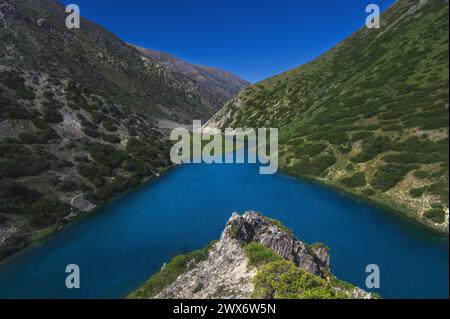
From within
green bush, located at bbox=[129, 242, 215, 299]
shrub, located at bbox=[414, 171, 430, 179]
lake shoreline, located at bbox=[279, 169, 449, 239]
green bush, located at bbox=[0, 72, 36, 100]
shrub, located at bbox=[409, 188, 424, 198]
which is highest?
green bush, located at bbox=[0, 72, 36, 100]

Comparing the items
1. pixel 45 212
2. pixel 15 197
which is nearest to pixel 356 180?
pixel 45 212

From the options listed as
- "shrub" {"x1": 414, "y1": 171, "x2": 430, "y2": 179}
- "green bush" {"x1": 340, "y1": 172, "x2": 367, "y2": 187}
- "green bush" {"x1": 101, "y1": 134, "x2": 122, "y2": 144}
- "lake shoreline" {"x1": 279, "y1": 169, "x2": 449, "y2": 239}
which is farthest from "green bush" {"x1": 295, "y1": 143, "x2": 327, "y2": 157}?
"green bush" {"x1": 101, "y1": 134, "x2": 122, "y2": 144}

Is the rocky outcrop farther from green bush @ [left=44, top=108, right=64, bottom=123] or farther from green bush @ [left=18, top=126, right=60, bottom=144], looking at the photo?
green bush @ [left=44, top=108, right=64, bottom=123]

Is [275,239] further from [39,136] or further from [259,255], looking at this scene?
[39,136]

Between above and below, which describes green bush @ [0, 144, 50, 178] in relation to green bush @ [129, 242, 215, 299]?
above

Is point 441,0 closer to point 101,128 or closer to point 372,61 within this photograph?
point 372,61

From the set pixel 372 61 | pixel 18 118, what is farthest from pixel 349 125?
pixel 18 118
